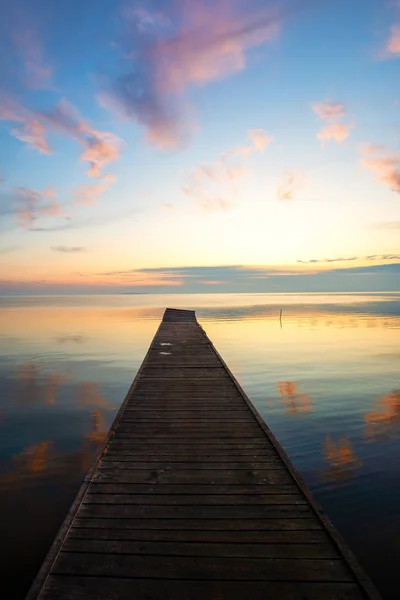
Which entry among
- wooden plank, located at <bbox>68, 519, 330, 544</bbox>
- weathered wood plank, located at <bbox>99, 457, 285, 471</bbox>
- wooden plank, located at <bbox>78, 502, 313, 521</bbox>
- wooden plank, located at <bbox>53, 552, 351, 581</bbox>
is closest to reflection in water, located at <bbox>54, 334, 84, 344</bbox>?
weathered wood plank, located at <bbox>99, 457, 285, 471</bbox>

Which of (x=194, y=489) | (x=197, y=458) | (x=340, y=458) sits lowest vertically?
(x=340, y=458)

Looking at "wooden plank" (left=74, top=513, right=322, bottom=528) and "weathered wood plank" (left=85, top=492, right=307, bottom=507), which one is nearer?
"wooden plank" (left=74, top=513, right=322, bottom=528)

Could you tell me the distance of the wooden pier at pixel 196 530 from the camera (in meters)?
4.05

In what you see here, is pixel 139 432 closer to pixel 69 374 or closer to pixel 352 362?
pixel 69 374

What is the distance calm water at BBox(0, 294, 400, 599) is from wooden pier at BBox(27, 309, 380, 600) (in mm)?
2072

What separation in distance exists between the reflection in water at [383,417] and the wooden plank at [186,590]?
9287 mm

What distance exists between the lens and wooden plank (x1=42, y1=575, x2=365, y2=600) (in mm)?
3926

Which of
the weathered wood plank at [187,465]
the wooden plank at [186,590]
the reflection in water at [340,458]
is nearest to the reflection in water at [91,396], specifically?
the reflection in water at [340,458]

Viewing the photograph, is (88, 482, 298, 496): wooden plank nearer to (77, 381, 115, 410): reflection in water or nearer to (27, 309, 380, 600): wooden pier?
(27, 309, 380, 600): wooden pier

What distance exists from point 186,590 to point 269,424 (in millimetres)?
9964

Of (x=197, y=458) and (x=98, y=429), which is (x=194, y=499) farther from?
(x=98, y=429)

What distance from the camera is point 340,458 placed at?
1056 centimetres

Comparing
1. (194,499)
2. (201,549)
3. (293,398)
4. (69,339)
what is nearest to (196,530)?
(201,549)

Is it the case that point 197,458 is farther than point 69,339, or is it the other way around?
point 69,339
